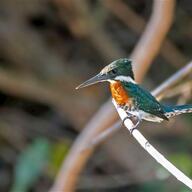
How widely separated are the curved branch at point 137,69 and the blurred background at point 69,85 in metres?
0.38

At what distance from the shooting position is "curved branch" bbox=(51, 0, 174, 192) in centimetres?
288

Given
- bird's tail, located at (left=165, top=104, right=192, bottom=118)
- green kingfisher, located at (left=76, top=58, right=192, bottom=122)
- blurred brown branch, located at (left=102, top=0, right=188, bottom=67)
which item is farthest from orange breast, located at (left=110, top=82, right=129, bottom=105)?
blurred brown branch, located at (left=102, top=0, right=188, bottom=67)

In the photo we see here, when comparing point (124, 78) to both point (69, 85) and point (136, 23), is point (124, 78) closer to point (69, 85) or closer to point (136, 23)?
point (136, 23)

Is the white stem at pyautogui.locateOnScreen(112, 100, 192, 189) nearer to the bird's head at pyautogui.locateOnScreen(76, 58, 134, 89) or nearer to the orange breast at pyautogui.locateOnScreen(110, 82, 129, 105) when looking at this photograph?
the orange breast at pyautogui.locateOnScreen(110, 82, 129, 105)

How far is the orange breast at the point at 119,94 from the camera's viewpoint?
194 centimetres

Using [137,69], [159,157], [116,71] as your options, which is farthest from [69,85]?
[159,157]

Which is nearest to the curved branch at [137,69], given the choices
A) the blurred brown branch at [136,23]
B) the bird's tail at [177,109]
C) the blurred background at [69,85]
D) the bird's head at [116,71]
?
the blurred background at [69,85]

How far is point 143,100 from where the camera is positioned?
195cm

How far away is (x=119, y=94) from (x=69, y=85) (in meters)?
2.32

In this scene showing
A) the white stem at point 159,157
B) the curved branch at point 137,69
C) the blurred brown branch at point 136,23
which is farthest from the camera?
the blurred brown branch at point 136,23

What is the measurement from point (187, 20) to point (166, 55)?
0.24 m

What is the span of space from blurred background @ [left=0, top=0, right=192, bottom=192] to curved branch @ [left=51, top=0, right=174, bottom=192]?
0.38 meters

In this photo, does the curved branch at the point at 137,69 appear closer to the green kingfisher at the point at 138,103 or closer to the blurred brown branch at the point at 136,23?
the blurred brown branch at the point at 136,23

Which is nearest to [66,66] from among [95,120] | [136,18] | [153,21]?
[136,18]
